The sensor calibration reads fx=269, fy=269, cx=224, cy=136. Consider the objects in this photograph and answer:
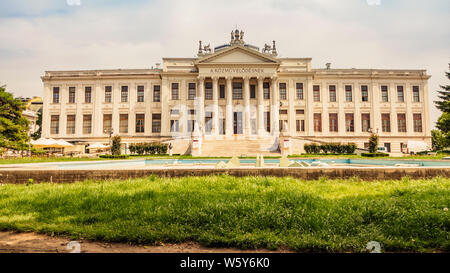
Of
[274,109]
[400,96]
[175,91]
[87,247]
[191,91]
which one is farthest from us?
[400,96]

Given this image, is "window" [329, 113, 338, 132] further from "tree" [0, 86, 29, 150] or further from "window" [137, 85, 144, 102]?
"tree" [0, 86, 29, 150]

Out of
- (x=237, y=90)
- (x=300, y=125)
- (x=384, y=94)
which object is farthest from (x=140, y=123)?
(x=384, y=94)

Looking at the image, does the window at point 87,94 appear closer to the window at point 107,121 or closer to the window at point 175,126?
the window at point 107,121

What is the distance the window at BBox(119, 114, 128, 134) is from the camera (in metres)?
39.8

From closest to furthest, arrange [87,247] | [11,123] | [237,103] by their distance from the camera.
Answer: [87,247]
[11,123]
[237,103]

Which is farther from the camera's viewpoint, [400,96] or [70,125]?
[400,96]

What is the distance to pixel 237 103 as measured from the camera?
37.7m

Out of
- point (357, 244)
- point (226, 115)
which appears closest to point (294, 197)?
point (357, 244)

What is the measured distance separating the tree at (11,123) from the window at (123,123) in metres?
13.7

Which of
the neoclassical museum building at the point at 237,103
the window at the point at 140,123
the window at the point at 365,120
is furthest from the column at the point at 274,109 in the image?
the window at the point at 140,123

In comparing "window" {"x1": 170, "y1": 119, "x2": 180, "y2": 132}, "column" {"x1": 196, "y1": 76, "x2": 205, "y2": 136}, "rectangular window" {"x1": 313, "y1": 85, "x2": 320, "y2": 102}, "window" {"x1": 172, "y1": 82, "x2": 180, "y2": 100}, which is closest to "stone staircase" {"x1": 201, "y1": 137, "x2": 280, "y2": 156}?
"column" {"x1": 196, "y1": 76, "x2": 205, "y2": 136}

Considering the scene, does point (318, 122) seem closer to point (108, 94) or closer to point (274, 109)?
point (274, 109)

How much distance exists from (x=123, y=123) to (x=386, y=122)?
39039 millimetres

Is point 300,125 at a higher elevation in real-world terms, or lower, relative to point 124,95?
lower
